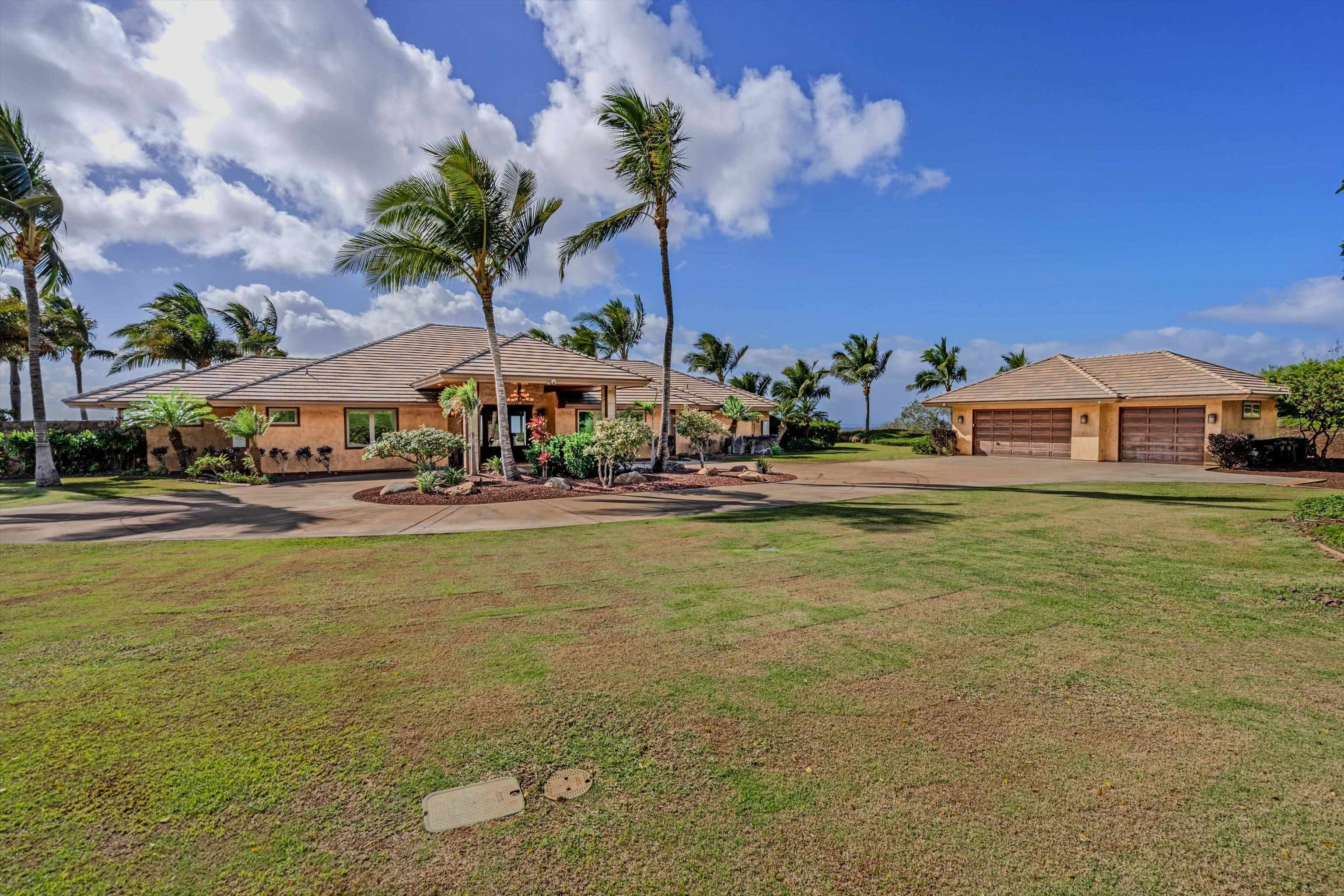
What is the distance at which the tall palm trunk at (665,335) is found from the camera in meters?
17.3

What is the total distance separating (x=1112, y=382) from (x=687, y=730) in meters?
29.5

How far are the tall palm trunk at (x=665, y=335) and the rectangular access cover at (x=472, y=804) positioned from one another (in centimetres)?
1466

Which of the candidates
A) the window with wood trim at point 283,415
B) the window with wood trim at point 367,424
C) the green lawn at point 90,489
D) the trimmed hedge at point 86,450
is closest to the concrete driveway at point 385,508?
the green lawn at point 90,489

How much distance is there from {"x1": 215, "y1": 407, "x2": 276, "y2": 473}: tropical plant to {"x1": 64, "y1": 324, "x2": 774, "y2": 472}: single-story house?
1.89 ft

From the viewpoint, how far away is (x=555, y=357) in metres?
19.5

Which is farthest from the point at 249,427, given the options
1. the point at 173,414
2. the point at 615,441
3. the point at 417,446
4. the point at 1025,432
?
the point at 1025,432

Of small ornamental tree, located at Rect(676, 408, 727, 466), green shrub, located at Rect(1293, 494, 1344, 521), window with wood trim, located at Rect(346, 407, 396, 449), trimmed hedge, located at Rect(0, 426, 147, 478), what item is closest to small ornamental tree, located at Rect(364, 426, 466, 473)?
window with wood trim, located at Rect(346, 407, 396, 449)

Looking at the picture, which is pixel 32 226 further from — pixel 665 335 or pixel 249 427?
pixel 665 335

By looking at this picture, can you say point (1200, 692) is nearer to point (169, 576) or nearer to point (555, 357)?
point (169, 576)

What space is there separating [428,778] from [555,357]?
1753 cm

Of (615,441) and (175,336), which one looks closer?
(615,441)

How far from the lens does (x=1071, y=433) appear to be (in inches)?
1009

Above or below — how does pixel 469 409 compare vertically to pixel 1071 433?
above

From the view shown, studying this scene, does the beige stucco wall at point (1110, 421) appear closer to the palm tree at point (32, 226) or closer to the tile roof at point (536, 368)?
the tile roof at point (536, 368)
